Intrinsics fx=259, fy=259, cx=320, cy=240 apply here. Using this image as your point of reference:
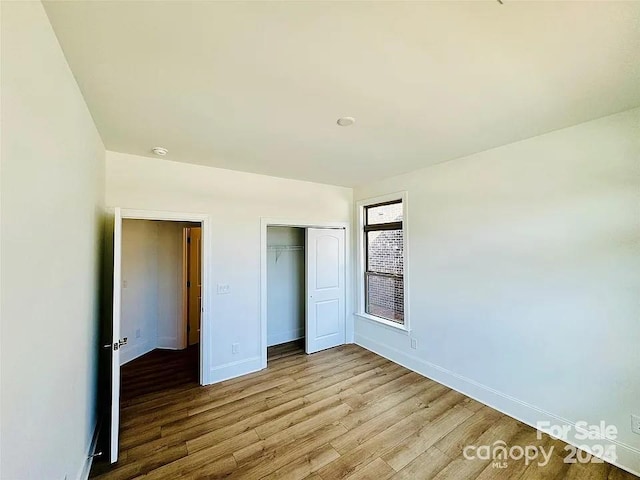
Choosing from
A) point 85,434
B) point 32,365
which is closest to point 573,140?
point 32,365

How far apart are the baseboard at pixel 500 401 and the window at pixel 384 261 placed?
0.52 metres

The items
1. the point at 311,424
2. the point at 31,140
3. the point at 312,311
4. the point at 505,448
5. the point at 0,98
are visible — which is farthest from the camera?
the point at 312,311

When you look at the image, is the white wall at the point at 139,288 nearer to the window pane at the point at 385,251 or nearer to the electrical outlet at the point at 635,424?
the window pane at the point at 385,251

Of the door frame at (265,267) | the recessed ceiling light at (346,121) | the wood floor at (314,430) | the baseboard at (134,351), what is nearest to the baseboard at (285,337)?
the door frame at (265,267)

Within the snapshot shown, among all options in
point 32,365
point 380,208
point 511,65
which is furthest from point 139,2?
point 380,208

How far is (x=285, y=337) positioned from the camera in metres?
4.65

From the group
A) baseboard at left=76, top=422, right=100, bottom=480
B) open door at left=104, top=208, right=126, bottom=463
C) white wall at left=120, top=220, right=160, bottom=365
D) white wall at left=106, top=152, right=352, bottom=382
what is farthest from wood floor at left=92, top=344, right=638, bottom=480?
white wall at left=120, top=220, right=160, bottom=365

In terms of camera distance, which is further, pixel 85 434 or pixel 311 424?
pixel 311 424

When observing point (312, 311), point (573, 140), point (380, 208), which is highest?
point (573, 140)

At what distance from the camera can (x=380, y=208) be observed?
422 cm

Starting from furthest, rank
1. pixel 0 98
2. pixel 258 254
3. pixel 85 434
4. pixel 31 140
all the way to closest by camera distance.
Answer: pixel 258 254 → pixel 85 434 → pixel 31 140 → pixel 0 98

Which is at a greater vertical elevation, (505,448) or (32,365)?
(32,365)

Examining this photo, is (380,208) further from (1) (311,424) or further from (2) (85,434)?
(2) (85,434)

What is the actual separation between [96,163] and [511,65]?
10.3 feet
